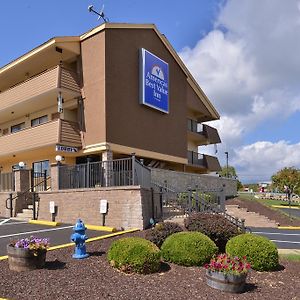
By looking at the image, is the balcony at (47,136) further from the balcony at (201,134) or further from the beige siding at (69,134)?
the balcony at (201,134)

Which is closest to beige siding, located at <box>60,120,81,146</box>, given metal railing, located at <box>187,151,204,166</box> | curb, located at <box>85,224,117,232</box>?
curb, located at <box>85,224,117,232</box>

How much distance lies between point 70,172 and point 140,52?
384 inches

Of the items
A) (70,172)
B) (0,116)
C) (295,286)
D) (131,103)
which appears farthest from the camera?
(0,116)

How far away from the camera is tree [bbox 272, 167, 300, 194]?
3778cm

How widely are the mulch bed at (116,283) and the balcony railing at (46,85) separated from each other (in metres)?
13.8

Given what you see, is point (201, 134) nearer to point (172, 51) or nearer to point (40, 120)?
point (172, 51)

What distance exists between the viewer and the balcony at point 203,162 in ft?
100

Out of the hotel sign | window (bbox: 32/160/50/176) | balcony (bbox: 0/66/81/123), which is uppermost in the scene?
balcony (bbox: 0/66/81/123)

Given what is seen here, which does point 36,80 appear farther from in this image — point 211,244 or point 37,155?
point 211,244

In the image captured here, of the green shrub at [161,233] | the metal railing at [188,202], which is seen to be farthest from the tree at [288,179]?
the green shrub at [161,233]

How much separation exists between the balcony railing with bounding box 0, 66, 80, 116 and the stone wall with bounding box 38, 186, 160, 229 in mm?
6769

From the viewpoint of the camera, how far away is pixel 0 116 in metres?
28.0

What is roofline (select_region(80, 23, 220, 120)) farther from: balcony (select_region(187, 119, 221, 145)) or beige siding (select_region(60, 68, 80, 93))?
beige siding (select_region(60, 68, 80, 93))

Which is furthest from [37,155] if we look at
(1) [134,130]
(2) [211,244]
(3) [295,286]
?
(3) [295,286]
